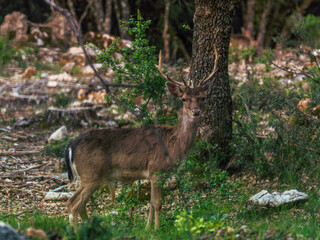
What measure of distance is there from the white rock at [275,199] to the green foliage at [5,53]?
9.15 meters

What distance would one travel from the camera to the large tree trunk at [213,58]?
6727 millimetres

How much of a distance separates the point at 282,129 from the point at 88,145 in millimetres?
3012

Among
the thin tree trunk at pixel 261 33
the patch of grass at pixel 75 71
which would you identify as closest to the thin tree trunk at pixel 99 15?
the patch of grass at pixel 75 71

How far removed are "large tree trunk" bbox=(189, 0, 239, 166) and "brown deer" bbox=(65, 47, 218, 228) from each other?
874 millimetres

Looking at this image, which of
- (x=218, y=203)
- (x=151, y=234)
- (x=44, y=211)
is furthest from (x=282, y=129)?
(x=44, y=211)

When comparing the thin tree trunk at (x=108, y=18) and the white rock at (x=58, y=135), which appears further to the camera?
the thin tree trunk at (x=108, y=18)

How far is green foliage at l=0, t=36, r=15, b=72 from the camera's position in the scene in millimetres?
13058

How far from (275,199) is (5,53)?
1014 cm

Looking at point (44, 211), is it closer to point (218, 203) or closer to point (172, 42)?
point (218, 203)

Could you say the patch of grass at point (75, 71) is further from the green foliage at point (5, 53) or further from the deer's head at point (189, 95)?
the deer's head at point (189, 95)

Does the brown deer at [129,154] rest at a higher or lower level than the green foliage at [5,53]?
lower

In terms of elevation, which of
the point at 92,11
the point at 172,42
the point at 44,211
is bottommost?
the point at 44,211

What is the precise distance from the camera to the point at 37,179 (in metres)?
7.09

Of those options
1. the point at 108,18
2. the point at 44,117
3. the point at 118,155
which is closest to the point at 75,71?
the point at 44,117
